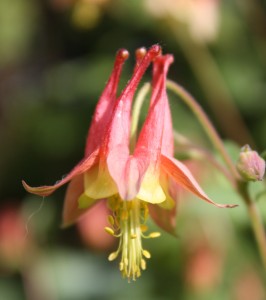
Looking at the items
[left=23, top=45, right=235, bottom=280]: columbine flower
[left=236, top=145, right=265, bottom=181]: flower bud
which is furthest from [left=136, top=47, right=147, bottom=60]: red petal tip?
[left=236, top=145, right=265, bottom=181]: flower bud

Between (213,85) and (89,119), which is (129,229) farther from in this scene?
(89,119)

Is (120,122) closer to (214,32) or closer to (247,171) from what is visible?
(247,171)

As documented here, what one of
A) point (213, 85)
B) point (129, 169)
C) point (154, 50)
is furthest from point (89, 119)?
point (129, 169)

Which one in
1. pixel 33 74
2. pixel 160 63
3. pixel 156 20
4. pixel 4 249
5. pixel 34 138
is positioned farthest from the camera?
pixel 33 74

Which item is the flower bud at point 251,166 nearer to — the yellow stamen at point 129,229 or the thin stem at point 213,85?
the yellow stamen at point 129,229

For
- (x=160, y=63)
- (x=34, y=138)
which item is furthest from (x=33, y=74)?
(x=160, y=63)

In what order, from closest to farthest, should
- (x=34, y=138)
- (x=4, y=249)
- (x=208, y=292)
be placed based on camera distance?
(x=208, y=292) → (x=4, y=249) → (x=34, y=138)
